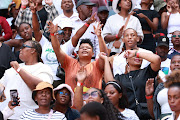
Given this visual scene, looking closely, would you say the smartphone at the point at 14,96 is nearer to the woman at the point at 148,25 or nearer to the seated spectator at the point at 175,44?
the seated spectator at the point at 175,44

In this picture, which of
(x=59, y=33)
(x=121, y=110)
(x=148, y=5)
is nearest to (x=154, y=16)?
(x=148, y=5)

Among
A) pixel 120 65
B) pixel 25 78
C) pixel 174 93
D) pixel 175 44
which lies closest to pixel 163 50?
pixel 175 44

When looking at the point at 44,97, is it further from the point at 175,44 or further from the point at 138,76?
the point at 175,44

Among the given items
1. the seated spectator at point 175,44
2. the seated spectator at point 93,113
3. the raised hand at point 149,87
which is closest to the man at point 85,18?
the seated spectator at point 175,44

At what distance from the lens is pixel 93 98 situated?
21.2 ft

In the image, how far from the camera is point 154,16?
33.6 feet

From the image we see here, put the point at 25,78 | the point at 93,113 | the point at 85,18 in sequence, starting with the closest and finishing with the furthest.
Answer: the point at 93,113, the point at 25,78, the point at 85,18

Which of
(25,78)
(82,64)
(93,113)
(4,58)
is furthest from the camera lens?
(4,58)

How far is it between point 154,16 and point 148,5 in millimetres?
365

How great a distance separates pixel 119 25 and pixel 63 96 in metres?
2.88

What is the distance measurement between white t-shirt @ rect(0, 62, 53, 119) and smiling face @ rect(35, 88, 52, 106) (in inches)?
13.5

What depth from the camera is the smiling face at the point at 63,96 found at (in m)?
7.12

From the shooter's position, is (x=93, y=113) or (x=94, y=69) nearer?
(x=93, y=113)

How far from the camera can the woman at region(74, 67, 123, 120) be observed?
6148 millimetres
